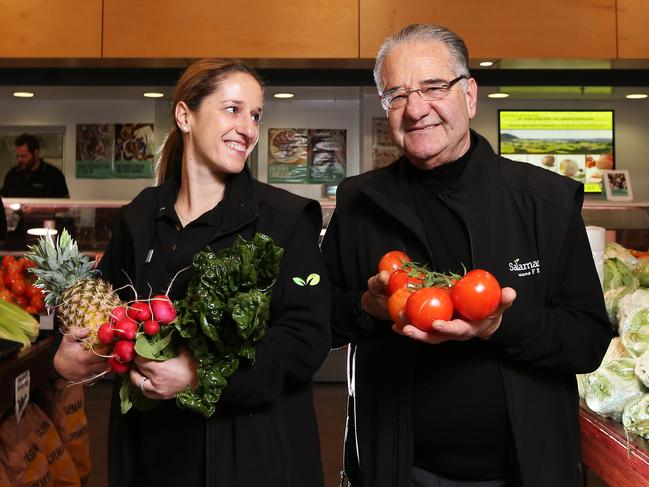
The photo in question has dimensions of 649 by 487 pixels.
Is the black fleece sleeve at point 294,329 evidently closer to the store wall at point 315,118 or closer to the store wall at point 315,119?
the store wall at point 315,119

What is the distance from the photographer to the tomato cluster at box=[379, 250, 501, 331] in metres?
1.32

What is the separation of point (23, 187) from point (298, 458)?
755cm

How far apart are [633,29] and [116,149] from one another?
257 inches

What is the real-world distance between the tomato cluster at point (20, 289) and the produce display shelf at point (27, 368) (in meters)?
0.16

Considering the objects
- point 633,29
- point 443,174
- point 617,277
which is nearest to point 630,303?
point 617,277

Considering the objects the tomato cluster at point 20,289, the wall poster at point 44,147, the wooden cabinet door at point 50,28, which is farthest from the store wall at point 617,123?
the tomato cluster at point 20,289

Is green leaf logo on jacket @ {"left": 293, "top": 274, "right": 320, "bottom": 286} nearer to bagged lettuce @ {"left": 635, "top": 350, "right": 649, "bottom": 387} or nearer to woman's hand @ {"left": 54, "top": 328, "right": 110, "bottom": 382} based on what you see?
woman's hand @ {"left": 54, "top": 328, "right": 110, "bottom": 382}

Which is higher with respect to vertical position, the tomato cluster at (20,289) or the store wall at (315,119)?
the store wall at (315,119)

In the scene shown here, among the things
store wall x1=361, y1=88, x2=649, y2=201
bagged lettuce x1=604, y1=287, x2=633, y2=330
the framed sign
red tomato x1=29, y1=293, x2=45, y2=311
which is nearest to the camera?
bagged lettuce x1=604, y1=287, x2=633, y2=330

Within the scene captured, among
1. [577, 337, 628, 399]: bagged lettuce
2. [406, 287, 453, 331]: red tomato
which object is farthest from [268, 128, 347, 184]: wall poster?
[406, 287, 453, 331]: red tomato

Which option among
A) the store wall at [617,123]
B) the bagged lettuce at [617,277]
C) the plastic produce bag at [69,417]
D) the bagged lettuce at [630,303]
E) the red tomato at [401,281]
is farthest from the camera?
the store wall at [617,123]

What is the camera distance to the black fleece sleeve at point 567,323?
1499 millimetres

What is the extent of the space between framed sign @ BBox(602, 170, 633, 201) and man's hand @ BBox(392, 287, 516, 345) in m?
4.69

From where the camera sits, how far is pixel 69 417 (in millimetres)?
3252
